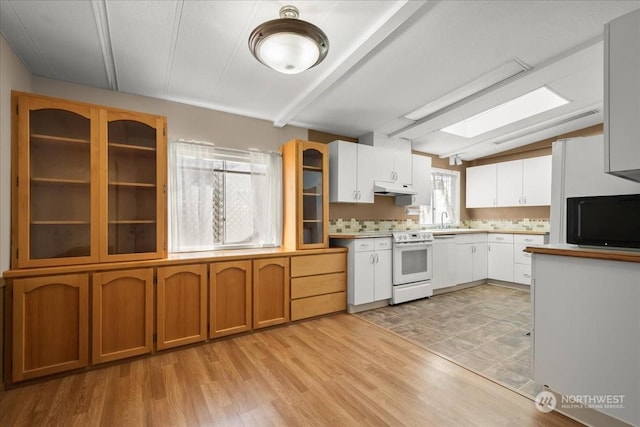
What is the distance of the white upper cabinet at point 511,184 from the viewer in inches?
179

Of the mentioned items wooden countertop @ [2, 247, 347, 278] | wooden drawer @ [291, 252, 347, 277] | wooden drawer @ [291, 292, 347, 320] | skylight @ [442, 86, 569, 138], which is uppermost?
skylight @ [442, 86, 569, 138]

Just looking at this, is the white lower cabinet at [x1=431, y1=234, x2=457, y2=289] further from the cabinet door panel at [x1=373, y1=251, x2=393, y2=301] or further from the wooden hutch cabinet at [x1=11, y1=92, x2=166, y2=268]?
the wooden hutch cabinet at [x1=11, y1=92, x2=166, y2=268]

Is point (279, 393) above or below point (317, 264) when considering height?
below

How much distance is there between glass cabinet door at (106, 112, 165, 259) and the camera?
2.35 meters

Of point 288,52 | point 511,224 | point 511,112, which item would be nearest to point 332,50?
point 288,52

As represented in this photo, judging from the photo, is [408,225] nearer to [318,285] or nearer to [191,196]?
[318,285]

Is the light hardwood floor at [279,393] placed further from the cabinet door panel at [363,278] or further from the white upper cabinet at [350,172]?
the white upper cabinet at [350,172]

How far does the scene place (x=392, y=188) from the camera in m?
4.07

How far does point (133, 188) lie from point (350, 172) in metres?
2.42

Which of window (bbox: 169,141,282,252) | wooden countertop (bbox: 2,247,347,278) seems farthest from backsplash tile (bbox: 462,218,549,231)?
window (bbox: 169,141,282,252)

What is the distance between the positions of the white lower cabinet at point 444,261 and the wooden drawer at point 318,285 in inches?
61.1

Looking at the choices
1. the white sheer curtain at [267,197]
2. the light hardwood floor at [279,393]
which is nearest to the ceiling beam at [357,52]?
the white sheer curtain at [267,197]

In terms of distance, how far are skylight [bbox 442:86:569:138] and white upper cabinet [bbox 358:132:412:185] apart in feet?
2.30

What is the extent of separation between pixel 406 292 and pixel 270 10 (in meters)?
3.38
